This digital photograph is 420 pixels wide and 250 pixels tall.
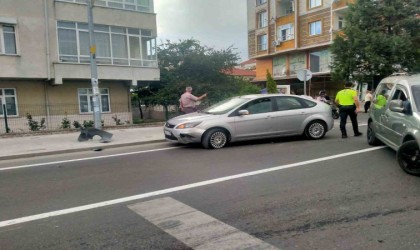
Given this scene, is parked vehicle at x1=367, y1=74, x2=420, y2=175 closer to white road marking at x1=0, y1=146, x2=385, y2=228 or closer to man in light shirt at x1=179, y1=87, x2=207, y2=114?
white road marking at x1=0, y1=146, x2=385, y2=228

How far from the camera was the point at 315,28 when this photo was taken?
124ft

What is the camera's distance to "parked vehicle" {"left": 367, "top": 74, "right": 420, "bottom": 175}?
20.2 feet

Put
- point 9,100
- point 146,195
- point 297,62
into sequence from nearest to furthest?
1. point 146,195
2. point 9,100
3. point 297,62

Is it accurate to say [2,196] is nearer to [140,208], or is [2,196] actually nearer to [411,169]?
[140,208]

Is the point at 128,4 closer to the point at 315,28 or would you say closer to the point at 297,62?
the point at 315,28

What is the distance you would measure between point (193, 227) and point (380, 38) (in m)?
22.7

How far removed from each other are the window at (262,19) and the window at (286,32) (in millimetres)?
2756

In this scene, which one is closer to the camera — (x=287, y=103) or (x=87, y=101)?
(x=287, y=103)

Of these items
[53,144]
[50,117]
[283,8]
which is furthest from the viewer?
[283,8]

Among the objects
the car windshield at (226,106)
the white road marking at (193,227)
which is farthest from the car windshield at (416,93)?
the car windshield at (226,106)

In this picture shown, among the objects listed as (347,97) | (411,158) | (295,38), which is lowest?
(411,158)

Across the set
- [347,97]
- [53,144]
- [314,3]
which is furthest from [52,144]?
[314,3]

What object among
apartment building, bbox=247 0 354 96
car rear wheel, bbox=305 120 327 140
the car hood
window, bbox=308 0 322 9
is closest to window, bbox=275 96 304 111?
car rear wheel, bbox=305 120 327 140

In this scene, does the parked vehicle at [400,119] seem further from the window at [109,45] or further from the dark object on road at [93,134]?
the window at [109,45]
